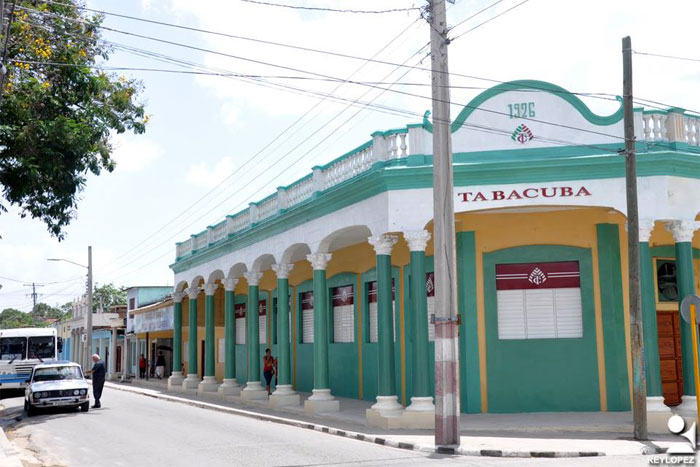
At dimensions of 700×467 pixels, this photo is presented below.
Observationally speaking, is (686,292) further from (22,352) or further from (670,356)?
(22,352)

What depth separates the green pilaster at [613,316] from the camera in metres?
17.8

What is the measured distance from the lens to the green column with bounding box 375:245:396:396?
56.1ft

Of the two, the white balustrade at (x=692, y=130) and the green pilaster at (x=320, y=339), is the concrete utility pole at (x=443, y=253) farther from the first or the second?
the green pilaster at (x=320, y=339)

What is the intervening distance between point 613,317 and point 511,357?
2689mm

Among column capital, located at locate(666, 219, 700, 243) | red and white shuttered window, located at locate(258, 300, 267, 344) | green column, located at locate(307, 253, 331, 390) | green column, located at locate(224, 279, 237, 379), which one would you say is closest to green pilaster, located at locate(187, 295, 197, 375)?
red and white shuttered window, located at locate(258, 300, 267, 344)

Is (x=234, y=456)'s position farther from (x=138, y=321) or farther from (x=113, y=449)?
(x=138, y=321)

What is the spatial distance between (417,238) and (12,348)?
20.8 m

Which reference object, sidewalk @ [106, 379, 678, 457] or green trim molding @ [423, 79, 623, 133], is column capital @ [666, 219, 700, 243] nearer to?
green trim molding @ [423, 79, 623, 133]

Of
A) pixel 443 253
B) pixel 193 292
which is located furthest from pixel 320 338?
pixel 193 292

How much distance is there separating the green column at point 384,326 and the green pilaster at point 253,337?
8.91 m

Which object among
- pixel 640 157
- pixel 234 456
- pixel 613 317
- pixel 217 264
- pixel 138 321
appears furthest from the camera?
pixel 138 321

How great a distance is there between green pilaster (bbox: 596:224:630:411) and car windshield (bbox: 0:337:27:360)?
76.2 ft

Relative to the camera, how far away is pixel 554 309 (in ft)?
60.3

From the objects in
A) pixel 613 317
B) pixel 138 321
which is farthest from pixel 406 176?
pixel 138 321
